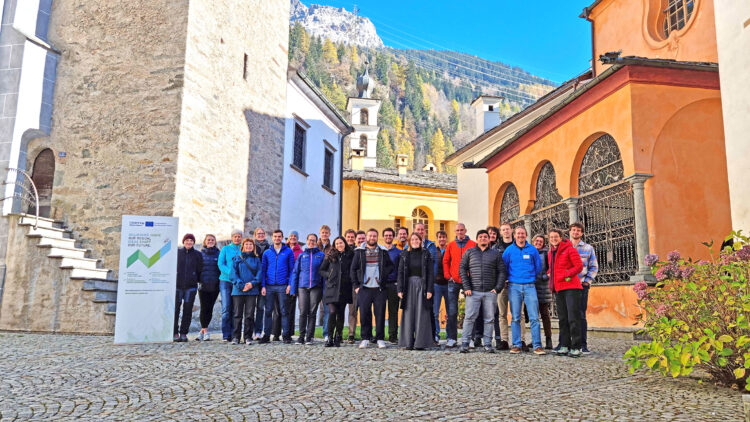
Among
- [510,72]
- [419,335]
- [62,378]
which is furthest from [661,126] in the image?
[510,72]

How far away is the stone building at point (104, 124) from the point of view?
1145cm

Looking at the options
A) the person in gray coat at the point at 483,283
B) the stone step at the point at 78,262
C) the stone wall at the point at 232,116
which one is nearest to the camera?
the person in gray coat at the point at 483,283

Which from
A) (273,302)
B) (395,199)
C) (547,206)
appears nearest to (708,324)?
(273,302)

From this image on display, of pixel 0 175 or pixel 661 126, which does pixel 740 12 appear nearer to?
pixel 661 126

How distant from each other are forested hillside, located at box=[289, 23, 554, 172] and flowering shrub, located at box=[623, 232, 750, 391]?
7114 centimetres

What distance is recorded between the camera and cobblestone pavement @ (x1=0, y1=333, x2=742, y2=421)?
385 centimetres

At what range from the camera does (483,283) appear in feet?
24.5

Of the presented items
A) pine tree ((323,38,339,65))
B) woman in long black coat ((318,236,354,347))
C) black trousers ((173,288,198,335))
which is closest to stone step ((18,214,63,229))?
black trousers ((173,288,198,335))

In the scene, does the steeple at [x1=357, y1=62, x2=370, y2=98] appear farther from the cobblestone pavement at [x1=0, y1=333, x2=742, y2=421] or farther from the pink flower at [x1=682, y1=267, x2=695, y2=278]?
the pink flower at [x1=682, y1=267, x2=695, y2=278]

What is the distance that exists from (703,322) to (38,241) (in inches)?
420

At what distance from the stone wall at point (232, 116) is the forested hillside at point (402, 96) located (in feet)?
196

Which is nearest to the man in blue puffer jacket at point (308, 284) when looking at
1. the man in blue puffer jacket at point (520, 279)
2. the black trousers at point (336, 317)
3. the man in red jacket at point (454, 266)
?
the black trousers at point (336, 317)

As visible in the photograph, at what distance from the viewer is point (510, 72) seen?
178m

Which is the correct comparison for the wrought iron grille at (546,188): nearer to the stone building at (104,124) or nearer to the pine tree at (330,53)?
the stone building at (104,124)
